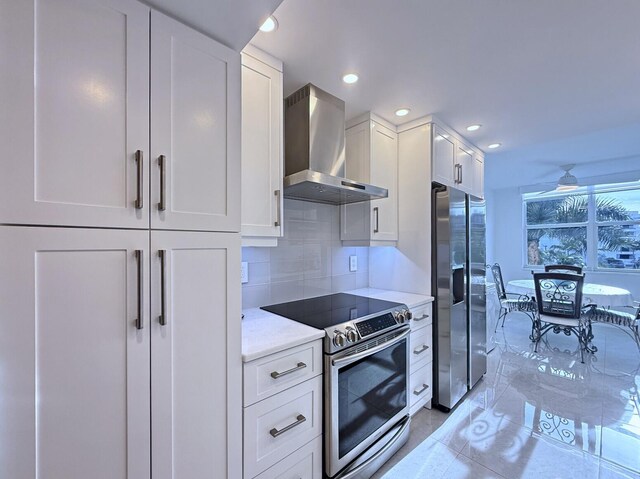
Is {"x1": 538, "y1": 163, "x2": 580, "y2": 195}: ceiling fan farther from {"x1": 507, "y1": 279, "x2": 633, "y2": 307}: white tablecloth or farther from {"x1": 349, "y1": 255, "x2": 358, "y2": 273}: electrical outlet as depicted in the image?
{"x1": 349, "y1": 255, "x2": 358, "y2": 273}: electrical outlet

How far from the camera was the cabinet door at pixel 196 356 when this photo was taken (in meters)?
0.95

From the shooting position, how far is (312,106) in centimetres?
186

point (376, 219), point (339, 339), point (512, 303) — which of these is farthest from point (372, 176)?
point (512, 303)

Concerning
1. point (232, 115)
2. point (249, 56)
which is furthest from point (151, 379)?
point (249, 56)

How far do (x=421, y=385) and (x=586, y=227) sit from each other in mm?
5507

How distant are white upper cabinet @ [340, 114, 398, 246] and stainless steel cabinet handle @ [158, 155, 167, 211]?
1639mm

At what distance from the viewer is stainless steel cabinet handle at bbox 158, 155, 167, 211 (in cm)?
96

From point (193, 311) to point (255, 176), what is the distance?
32.0 inches

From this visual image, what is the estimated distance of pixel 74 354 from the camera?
81cm

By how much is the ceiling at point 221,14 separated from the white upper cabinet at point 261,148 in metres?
0.41

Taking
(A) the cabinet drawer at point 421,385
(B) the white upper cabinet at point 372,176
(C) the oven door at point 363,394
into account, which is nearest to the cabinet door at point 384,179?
(B) the white upper cabinet at point 372,176

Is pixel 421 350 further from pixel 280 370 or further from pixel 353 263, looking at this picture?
pixel 280 370

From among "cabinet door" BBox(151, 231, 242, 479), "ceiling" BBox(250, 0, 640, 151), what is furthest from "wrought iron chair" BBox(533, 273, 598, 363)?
"cabinet door" BBox(151, 231, 242, 479)

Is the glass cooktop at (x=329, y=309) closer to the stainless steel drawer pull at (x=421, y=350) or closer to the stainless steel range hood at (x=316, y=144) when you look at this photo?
the stainless steel drawer pull at (x=421, y=350)
